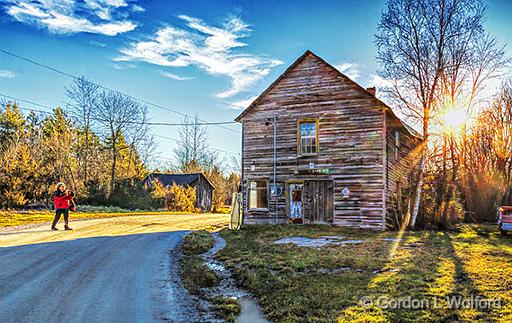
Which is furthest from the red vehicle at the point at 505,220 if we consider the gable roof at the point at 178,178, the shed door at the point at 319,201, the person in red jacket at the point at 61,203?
the gable roof at the point at 178,178

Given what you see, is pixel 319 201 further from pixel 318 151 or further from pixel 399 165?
pixel 399 165

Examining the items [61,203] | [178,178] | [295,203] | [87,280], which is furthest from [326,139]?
[178,178]

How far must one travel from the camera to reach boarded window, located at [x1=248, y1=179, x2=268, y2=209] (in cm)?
2220

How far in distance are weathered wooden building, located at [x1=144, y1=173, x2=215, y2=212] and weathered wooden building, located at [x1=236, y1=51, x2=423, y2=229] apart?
Result: 85.2 feet

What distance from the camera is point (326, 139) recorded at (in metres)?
20.9

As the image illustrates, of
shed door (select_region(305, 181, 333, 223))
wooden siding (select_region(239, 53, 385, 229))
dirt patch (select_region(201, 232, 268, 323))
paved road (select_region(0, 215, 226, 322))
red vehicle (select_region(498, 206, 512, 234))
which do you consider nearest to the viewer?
paved road (select_region(0, 215, 226, 322))

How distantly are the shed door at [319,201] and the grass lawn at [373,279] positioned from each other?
19.5ft

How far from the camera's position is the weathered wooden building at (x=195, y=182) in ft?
158

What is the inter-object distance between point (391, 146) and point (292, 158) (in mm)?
5248

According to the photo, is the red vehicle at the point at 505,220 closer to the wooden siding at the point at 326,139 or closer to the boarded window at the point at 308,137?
the wooden siding at the point at 326,139

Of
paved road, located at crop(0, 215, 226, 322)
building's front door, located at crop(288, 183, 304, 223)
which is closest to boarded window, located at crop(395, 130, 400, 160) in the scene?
building's front door, located at crop(288, 183, 304, 223)

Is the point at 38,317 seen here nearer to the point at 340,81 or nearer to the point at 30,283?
the point at 30,283

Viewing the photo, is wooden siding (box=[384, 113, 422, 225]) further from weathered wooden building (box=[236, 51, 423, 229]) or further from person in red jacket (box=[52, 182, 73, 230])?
person in red jacket (box=[52, 182, 73, 230])

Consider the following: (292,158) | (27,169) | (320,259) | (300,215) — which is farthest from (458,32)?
(27,169)
